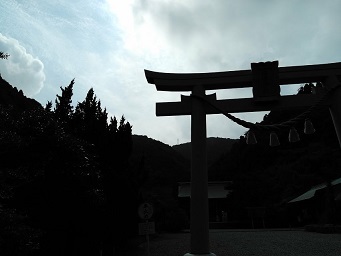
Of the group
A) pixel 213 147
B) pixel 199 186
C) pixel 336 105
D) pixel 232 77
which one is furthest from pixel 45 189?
pixel 213 147

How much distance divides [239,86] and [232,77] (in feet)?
1.04

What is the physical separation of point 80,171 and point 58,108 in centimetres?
391

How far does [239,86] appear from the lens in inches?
308

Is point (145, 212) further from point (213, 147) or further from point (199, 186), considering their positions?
point (213, 147)

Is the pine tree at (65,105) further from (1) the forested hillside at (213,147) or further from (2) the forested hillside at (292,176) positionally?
(1) the forested hillside at (213,147)

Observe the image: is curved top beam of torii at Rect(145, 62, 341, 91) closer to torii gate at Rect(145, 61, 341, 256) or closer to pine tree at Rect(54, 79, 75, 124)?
torii gate at Rect(145, 61, 341, 256)

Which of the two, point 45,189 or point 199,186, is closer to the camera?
point 199,186

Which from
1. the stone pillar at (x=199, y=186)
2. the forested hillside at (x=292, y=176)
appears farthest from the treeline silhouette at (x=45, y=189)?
the forested hillside at (x=292, y=176)

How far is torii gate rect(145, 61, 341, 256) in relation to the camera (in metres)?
7.35

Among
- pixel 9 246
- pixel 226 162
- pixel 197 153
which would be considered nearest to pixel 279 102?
pixel 197 153

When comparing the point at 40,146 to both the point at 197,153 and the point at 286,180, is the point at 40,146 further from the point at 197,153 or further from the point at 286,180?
the point at 286,180

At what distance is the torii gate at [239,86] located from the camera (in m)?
7.35

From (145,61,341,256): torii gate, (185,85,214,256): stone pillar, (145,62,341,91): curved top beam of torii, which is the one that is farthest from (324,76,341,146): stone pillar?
(185,85,214,256): stone pillar

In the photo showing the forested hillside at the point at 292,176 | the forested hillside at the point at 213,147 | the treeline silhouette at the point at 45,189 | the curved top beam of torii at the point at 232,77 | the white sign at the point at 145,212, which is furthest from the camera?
the forested hillside at the point at 213,147
